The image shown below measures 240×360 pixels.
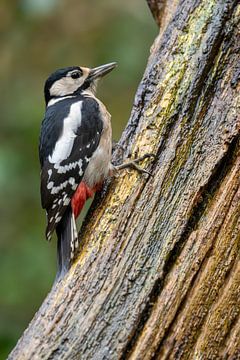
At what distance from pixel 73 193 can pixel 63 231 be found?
24 cm

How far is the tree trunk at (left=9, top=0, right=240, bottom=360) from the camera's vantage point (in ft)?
9.60

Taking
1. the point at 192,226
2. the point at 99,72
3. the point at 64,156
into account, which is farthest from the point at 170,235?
the point at 99,72

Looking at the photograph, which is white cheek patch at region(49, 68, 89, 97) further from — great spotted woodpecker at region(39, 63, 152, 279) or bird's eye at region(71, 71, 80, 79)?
great spotted woodpecker at region(39, 63, 152, 279)

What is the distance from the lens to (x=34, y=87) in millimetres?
5965

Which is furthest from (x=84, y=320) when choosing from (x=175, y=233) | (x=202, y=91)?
(x=202, y=91)

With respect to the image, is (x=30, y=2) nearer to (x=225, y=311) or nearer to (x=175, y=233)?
(x=175, y=233)

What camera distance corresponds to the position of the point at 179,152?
3.38 meters

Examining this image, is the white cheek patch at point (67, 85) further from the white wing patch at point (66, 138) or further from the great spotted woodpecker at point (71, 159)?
the white wing patch at point (66, 138)

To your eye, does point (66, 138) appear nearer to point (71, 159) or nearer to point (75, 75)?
point (71, 159)

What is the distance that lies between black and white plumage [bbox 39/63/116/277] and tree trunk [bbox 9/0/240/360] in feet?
0.84

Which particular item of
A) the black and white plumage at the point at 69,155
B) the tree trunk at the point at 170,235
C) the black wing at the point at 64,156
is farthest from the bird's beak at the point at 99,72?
the tree trunk at the point at 170,235

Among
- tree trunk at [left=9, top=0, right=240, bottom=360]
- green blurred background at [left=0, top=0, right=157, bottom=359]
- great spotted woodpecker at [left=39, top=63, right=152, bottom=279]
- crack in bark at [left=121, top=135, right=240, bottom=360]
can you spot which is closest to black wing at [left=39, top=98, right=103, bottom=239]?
great spotted woodpecker at [left=39, top=63, right=152, bottom=279]

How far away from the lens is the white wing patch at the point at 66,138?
390 cm

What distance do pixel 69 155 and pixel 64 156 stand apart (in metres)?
0.03
